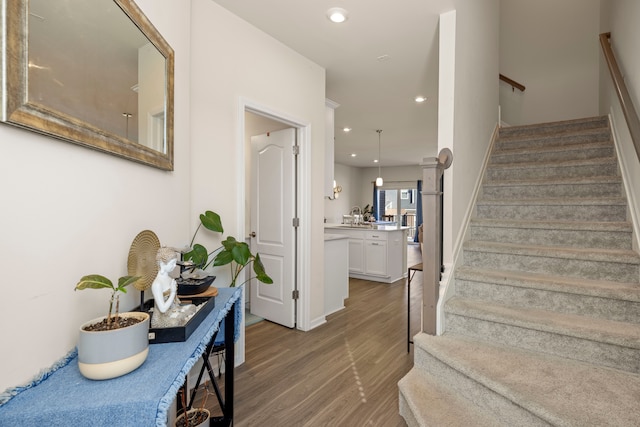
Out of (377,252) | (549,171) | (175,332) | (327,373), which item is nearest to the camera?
(175,332)

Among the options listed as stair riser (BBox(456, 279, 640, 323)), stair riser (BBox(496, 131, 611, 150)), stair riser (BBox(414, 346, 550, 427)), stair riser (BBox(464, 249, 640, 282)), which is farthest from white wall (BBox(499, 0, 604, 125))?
stair riser (BBox(414, 346, 550, 427))

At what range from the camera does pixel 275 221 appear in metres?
3.46

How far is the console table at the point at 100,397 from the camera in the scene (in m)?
0.74

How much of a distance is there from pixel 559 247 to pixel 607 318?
64cm

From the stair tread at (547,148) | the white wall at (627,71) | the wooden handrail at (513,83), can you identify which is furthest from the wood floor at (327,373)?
the wooden handrail at (513,83)

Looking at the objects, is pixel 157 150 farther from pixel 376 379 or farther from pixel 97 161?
pixel 376 379

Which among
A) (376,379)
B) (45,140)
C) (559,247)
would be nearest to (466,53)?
(559,247)

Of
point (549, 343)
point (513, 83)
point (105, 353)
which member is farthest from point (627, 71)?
point (105, 353)

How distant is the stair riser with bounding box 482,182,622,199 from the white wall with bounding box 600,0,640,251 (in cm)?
16

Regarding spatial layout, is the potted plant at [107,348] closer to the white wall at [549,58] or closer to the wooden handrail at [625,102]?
the wooden handrail at [625,102]

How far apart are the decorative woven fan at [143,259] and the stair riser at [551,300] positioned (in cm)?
198

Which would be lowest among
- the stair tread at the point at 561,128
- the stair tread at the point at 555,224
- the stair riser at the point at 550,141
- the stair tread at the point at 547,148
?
the stair tread at the point at 555,224

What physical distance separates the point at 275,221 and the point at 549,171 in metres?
2.76

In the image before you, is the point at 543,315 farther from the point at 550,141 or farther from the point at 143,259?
the point at 550,141
